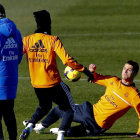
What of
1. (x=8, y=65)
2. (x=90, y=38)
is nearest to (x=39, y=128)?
(x=8, y=65)

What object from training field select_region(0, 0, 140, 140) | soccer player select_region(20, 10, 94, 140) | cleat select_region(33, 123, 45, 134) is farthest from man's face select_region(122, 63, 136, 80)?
cleat select_region(33, 123, 45, 134)

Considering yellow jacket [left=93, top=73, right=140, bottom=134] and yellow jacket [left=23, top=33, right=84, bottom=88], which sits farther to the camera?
yellow jacket [left=93, top=73, right=140, bottom=134]

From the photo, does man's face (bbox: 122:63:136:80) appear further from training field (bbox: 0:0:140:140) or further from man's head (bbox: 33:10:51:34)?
man's head (bbox: 33:10:51:34)

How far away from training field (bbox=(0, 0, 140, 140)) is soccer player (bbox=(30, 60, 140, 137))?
207 mm

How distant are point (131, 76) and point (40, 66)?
163cm

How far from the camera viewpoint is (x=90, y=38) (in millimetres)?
18359

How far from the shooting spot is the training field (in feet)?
31.6

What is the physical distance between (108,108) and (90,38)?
10.6 metres

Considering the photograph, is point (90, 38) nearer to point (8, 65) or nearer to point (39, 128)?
point (39, 128)

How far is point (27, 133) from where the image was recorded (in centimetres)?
745

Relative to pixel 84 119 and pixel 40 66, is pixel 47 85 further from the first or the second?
pixel 84 119

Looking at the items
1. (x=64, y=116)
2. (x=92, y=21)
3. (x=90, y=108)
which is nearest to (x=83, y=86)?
(x=90, y=108)

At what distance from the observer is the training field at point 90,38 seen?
9617 millimetres

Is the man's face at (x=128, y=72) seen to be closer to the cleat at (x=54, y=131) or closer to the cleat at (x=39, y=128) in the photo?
the cleat at (x=54, y=131)
